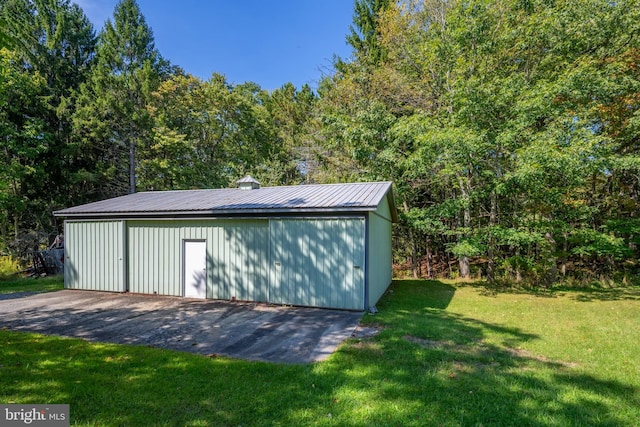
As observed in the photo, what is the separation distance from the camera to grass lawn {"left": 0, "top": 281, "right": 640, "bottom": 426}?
9.70 feet

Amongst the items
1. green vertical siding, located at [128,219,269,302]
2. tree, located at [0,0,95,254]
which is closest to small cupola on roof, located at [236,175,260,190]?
green vertical siding, located at [128,219,269,302]

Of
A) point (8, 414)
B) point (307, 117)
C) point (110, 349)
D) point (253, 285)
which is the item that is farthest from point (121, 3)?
point (8, 414)

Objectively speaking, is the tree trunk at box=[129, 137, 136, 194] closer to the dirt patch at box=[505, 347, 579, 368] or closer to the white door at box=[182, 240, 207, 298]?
the white door at box=[182, 240, 207, 298]

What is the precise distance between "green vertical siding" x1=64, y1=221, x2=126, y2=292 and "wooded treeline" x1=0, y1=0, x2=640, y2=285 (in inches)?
107

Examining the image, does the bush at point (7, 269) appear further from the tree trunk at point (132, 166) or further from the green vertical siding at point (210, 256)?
the green vertical siding at point (210, 256)

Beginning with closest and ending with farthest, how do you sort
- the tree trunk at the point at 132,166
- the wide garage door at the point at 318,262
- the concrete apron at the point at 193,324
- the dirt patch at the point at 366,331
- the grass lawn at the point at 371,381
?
the grass lawn at the point at 371,381 → the concrete apron at the point at 193,324 → the dirt patch at the point at 366,331 → the wide garage door at the point at 318,262 → the tree trunk at the point at 132,166

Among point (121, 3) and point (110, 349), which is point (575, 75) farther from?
point (121, 3)

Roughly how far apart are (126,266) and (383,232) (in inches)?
306

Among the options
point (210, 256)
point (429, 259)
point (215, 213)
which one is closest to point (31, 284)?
point (210, 256)

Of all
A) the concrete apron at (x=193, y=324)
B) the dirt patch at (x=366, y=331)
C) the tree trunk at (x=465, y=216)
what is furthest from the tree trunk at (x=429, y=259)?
the dirt patch at (x=366, y=331)

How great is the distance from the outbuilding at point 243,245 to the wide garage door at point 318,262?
0.9 inches

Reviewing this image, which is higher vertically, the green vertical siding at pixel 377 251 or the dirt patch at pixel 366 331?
the green vertical siding at pixel 377 251

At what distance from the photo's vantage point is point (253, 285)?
26.1 ft

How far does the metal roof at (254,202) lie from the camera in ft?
23.7
